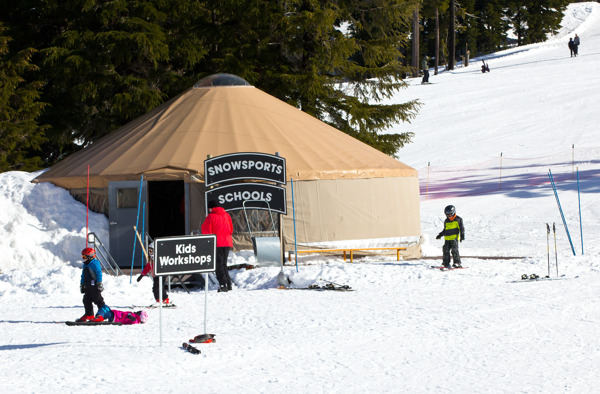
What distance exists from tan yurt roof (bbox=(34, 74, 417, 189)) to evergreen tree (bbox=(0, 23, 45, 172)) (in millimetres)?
4485

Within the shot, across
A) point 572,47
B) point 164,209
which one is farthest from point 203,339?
point 572,47

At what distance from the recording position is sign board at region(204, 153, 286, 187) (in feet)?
47.0

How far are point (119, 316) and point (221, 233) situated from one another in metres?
2.74

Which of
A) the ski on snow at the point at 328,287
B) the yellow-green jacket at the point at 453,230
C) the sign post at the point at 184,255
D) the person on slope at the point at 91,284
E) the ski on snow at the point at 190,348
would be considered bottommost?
the ski on snow at the point at 190,348

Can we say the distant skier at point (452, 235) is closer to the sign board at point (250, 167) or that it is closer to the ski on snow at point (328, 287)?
the ski on snow at point (328, 287)

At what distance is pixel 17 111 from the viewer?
812 inches

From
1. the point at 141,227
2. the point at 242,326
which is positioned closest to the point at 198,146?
the point at 141,227

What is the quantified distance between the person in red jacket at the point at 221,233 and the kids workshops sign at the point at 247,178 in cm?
202

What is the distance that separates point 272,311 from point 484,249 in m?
8.75

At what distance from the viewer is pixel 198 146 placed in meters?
15.3

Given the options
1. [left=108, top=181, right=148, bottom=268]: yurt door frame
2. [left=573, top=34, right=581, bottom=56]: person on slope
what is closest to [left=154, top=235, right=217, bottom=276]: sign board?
[left=108, top=181, right=148, bottom=268]: yurt door frame

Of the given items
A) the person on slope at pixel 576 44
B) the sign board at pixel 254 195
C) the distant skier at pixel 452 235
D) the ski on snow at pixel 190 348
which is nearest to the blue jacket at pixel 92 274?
the ski on snow at pixel 190 348

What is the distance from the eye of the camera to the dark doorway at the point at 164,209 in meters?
17.0

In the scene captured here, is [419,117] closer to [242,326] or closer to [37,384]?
[242,326]
